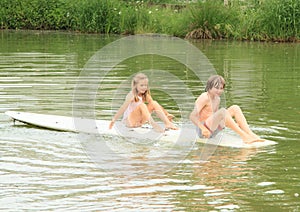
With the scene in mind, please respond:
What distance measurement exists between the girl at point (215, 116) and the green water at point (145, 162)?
0.40 metres

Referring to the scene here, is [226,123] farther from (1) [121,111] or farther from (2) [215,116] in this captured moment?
(1) [121,111]

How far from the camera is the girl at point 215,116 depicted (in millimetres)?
11656

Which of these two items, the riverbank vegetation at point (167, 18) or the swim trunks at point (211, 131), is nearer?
the swim trunks at point (211, 131)

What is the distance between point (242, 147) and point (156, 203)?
3.21m

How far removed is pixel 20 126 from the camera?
13156 mm

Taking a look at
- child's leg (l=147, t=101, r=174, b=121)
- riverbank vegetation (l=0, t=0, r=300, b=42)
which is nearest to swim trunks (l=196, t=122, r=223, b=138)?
child's leg (l=147, t=101, r=174, b=121)

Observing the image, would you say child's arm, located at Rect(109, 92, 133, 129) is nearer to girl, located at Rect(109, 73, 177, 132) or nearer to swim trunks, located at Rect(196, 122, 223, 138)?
girl, located at Rect(109, 73, 177, 132)

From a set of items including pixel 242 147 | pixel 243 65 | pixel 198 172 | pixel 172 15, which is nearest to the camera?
pixel 198 172

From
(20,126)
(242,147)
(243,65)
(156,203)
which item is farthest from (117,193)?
(243,65)

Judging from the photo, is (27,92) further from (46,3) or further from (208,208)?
(46,3)

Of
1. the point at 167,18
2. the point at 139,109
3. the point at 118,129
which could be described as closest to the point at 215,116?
the point at 139,109

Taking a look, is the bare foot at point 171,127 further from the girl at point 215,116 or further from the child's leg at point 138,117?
the girl at point 215,116

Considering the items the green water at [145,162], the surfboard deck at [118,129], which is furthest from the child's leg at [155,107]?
the green water at [145,162]

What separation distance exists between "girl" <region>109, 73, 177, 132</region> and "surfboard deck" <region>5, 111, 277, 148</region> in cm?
13
